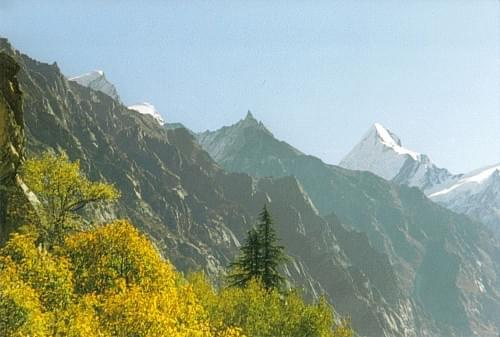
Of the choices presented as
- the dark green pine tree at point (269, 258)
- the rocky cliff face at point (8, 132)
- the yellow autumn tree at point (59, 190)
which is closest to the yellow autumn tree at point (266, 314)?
the dark green pine tree at point (269, 258)

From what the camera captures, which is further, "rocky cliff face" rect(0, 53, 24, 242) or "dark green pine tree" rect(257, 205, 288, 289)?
"dark green pine tree" rect(257, 205, 288, 289)

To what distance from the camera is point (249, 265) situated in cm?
7688

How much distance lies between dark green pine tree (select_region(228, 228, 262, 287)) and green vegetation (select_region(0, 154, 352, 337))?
4.85 feet

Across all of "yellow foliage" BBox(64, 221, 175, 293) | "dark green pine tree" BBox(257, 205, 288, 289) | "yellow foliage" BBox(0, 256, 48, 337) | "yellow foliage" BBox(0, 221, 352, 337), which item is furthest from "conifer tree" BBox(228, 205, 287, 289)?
"yellow foliage" BBox(0, 256, 48, 337)

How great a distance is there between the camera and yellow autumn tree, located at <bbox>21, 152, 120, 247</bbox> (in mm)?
62062

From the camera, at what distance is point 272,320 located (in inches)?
2480

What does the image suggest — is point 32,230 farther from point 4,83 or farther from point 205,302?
point 205,302

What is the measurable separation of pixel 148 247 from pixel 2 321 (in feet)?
68.6

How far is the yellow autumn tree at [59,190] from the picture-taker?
62.1 meters

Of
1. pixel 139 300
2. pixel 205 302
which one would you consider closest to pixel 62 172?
pixel 205 302

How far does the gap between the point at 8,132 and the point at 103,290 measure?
1875 cm

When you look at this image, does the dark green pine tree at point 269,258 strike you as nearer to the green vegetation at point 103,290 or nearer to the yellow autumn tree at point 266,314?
the green vegetation at point 103,290

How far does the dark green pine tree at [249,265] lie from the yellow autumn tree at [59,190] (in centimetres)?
2078

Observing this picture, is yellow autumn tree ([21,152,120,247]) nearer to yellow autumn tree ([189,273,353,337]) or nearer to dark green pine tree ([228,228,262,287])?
yellow autumn tree ([189,273,353,337])
